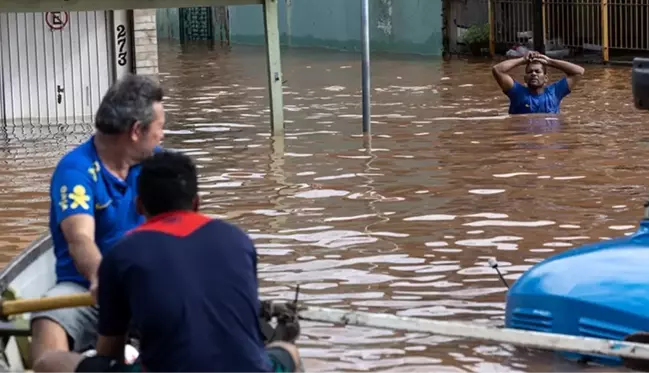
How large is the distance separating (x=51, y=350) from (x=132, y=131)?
2.85 ft

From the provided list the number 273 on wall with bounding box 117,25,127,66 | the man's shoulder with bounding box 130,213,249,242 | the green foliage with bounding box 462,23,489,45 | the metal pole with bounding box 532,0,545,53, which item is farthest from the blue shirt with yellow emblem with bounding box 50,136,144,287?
the green foliage with bounding box 462,23,489,45

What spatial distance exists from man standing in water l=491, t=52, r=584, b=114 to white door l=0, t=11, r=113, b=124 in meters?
5.53

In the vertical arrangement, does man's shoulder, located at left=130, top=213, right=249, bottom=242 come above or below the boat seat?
above

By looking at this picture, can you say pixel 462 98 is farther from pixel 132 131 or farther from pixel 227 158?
pixel 132 131

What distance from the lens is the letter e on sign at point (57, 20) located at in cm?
1806

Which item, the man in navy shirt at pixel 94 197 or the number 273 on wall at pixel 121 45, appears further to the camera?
the number 273 on wall at pixel 121 45

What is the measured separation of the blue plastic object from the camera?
20.1 feet

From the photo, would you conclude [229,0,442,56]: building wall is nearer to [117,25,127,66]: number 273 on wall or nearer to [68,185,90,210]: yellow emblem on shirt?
[117,25,127,66]: number 273 on wall

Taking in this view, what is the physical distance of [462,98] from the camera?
68.8ft

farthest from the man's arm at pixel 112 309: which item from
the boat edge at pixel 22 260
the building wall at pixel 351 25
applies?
the building wall at pixel 351 25

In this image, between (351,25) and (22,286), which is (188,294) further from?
(351,25)

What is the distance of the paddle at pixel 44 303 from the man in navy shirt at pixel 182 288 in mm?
557

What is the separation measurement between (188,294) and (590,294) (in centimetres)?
276

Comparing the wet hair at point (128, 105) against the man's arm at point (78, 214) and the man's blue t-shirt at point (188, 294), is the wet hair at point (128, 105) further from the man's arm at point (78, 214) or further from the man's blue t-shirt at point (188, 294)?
the man's blue t-shirt at point (188, 294)
